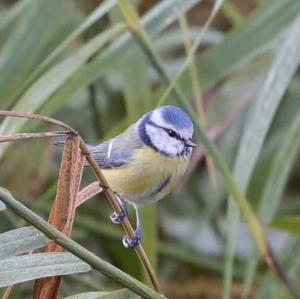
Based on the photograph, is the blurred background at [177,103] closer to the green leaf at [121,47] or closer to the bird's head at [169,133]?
the green leaf at [121,47]

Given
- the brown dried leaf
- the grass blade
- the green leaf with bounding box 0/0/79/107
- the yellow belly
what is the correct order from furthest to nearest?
the green leaf with bounding box 0/0/79/107 < the yellow belly < the brown dried leaf < the grass blade

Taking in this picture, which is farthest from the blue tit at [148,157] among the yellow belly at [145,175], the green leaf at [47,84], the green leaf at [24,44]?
the green leaf at [24,44]

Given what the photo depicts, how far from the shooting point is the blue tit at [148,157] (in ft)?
3.32

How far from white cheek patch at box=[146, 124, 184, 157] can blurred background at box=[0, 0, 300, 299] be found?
159mm

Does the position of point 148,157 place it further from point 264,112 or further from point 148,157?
point 264,112

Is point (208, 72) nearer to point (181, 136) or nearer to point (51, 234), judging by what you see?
point (181, 136)

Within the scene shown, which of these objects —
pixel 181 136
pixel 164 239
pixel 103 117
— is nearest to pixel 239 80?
pixel 103 117

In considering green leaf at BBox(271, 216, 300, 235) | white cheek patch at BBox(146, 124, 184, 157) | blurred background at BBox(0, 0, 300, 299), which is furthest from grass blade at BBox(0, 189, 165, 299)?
green leaf at BBox(271, 216, 300, 235)

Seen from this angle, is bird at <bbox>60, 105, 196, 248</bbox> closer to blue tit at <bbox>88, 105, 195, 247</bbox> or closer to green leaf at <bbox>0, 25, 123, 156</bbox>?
blue tit at <bbox>88, 105, 195, 247</bbox>

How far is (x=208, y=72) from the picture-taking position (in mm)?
1525

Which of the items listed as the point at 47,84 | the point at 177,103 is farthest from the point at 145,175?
the point at 177,103

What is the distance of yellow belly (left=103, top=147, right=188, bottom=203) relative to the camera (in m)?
1.01

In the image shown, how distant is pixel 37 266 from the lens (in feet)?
2.49

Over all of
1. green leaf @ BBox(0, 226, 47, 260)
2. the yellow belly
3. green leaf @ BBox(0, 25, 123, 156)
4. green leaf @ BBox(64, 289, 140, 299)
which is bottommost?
green leaf @ BBox(64, 289, 140, 299)
